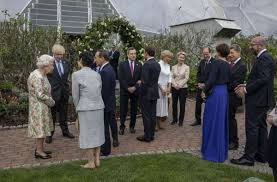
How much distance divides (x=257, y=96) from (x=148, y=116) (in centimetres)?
239

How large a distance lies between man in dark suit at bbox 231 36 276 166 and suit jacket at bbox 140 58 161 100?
1931 mm

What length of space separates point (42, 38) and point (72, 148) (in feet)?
20.0

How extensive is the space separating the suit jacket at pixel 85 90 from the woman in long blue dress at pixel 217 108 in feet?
6.37

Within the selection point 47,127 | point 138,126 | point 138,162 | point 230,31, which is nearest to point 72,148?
point 47,127

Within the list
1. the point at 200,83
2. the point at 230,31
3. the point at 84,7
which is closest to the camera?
the point at 200,83

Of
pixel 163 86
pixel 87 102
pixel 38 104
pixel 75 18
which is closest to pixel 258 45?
pixel 87 102

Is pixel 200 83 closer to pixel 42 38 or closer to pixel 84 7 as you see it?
pixel 42 38

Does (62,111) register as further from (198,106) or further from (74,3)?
(74,3)

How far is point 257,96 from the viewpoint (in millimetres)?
6375

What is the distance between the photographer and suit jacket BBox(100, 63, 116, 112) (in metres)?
6.79

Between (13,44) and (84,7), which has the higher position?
(84,7)

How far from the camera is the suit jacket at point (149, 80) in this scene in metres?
8.02

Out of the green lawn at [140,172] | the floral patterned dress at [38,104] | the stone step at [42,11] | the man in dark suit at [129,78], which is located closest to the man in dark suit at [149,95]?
the man in dark suit at [129,78]

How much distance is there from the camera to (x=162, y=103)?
9.18 m
